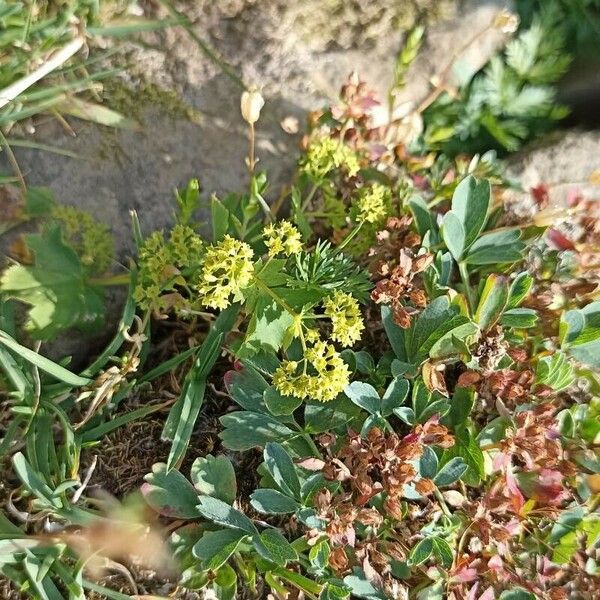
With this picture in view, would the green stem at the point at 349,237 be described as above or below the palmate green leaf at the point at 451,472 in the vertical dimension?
above

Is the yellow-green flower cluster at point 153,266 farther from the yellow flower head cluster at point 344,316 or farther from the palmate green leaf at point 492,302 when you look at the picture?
the palmate green leaf at point 492,302

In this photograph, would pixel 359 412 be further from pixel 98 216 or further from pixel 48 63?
pixel 48 63

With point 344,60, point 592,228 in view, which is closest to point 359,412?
point 592,228

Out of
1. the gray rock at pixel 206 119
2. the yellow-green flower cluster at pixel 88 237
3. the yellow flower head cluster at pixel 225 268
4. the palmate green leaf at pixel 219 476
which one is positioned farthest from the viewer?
the gray rock at pixel 206 119

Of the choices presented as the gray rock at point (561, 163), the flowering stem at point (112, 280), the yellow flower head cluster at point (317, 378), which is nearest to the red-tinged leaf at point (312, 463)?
the yellow flower head cluster at point (317, 378)

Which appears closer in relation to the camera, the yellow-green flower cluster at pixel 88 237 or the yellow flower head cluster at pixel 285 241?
the yellow flower head cluster at pixel 285 241

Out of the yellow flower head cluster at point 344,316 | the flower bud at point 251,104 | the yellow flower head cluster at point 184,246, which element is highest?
the flower bud at point 251,104

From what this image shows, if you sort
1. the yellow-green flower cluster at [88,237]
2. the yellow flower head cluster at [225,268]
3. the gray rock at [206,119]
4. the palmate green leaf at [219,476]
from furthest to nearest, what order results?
the gray rock at [206,119], the yellow-green flower cluster at [88,237], the palmate green leaf at [219,476], the yellow flower head cluster at [225,268]

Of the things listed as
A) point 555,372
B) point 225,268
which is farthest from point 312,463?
point 555,372

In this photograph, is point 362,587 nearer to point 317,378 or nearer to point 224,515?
point 224,515
